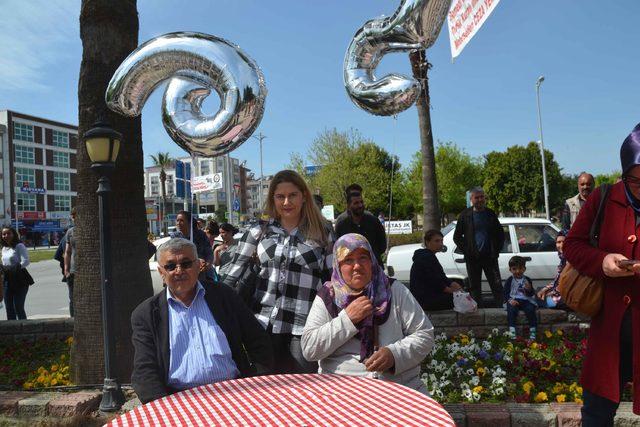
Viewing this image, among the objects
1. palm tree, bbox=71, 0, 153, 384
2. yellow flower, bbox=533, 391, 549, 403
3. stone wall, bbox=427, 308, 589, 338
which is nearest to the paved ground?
palm tree, bbox=71, 0, 153, 384

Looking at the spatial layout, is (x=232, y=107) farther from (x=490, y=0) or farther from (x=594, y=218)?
(x=594, y=218)

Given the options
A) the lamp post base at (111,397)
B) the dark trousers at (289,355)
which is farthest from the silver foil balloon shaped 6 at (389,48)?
the lamp post base at (111,397)

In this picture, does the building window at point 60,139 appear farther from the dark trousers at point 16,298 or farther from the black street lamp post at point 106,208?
the black street lamp post at point 106,208

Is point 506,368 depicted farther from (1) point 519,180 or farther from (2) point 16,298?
(1) point 519,180

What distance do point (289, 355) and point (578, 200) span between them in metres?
5.14

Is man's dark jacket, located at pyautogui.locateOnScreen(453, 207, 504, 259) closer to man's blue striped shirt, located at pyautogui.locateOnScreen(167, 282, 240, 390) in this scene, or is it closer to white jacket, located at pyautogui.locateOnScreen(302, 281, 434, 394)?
white jacket, located at pyautogui.locateOnScreen(302, 281, 434, 394)

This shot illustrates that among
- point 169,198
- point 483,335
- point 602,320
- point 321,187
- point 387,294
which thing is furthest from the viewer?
point 169,198

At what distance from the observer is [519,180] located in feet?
188

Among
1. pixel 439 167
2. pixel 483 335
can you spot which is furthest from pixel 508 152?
pixel 483 335

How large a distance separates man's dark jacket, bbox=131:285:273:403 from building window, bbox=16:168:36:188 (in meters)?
69.2

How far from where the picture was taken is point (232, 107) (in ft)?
7.95

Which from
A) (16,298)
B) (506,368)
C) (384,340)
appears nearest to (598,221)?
(384,340)

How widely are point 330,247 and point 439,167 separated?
168ft

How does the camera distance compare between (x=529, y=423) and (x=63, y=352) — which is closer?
(x=529, y=423)
